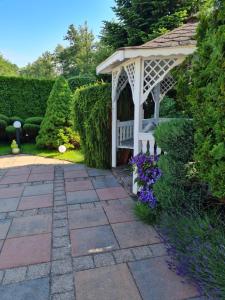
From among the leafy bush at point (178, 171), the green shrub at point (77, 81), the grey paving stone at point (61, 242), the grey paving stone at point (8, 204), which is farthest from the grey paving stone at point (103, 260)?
the green shrub at point (77, 81)

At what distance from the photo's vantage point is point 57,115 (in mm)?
8844

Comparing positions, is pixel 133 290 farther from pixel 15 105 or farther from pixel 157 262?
pixel 15 105

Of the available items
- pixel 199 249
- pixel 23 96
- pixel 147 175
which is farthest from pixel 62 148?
pixel 199 249

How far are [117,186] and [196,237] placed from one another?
2.89 meters

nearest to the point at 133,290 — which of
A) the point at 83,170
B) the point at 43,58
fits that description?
the point at 83,170

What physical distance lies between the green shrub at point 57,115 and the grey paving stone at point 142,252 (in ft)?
21.5

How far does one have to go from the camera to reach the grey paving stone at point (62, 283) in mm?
2240

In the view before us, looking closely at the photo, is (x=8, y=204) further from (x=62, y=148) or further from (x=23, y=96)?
(x=23, y=96)

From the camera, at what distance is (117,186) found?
202 inches

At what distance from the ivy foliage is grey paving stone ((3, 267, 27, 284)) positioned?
206 cm

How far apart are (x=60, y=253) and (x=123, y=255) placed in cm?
71

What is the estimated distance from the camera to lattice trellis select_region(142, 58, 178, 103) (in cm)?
418

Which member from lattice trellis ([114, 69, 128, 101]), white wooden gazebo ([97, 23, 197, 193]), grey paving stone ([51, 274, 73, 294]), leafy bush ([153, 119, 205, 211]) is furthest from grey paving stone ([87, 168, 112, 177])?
grey paving stone ([51, 274, 73, 294])

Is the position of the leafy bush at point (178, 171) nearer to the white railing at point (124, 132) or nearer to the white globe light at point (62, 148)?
the white railing at point (124, 132)
